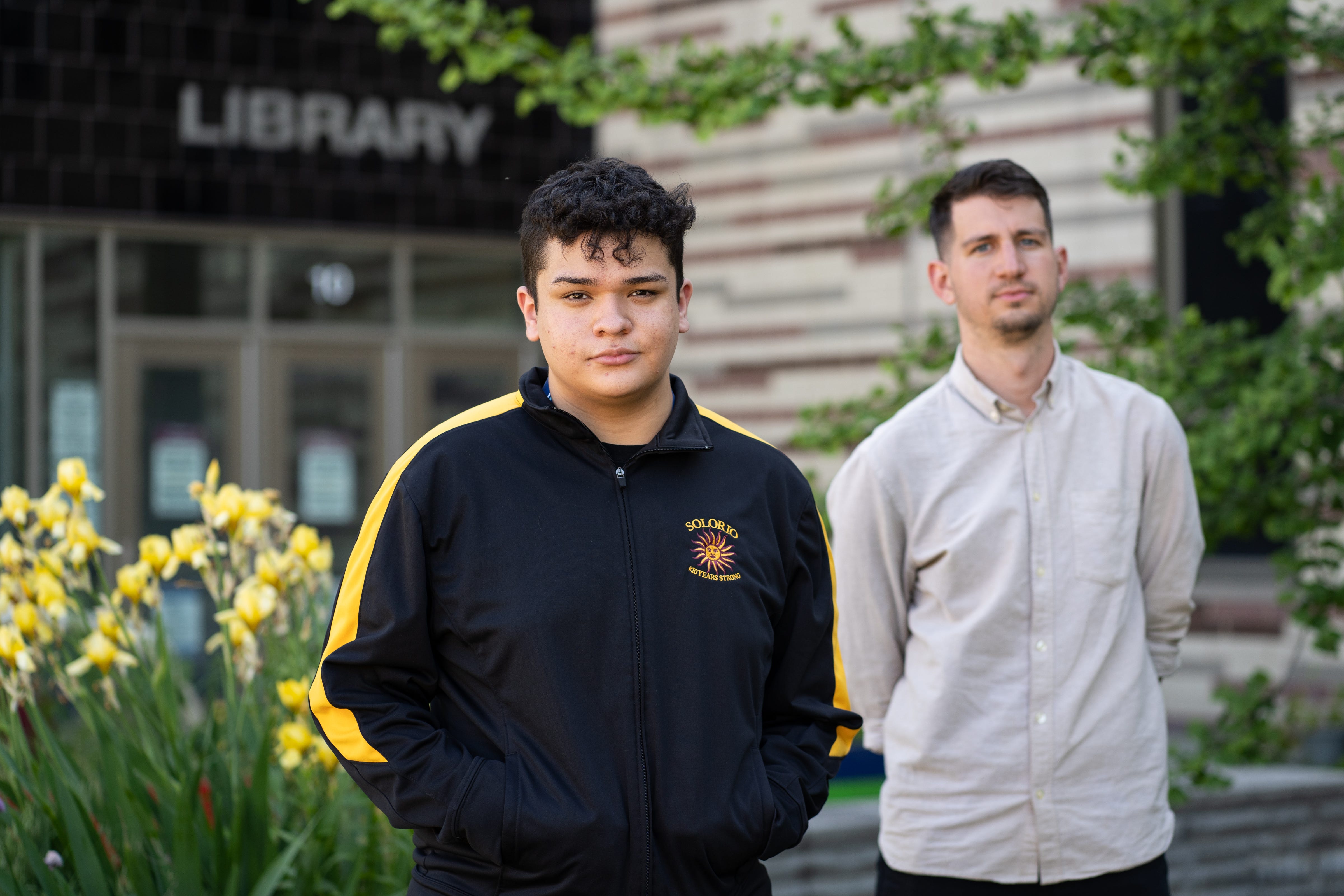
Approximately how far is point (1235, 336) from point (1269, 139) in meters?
0.64

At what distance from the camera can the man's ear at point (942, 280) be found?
3.44 metres

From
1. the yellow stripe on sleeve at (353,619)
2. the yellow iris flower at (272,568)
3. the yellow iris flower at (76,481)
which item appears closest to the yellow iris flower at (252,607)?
the yellow iris flower at (272,568)

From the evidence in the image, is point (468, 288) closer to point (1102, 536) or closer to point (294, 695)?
point (294, 695)

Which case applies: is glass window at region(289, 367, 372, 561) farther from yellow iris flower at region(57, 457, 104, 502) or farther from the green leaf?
the green leaf

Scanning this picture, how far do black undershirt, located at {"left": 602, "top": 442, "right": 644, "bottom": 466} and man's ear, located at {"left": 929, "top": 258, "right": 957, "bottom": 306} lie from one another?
120 cm

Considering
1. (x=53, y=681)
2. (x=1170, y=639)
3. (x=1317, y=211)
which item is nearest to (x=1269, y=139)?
(x=1317, y=211)

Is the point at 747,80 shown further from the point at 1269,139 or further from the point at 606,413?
the point at 606,413

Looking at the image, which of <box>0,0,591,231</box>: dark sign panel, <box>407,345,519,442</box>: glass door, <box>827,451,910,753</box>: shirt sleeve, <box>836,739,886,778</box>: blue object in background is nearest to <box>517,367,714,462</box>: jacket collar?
<box>827,451,910,753</box>: shirt sleeve

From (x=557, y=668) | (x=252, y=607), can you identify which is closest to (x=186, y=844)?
(x=252, y=607)

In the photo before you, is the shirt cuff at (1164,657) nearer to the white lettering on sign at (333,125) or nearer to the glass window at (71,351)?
the glass window at (71,351)

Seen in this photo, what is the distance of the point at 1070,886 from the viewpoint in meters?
3.10

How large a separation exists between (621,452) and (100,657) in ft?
5.62

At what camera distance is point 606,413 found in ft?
8.18

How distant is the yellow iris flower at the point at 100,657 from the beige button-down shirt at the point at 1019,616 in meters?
1.71
